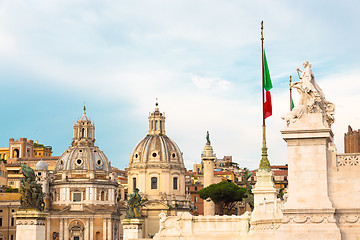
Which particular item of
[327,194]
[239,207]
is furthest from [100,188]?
[327,194]

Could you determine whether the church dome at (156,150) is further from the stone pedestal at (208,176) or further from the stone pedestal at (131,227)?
the stone pedestal at (131,227)

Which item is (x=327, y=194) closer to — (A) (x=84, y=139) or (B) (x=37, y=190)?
(B) (x=37, y=190)

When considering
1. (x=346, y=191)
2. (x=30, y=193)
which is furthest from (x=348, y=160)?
(x=30, y=193)

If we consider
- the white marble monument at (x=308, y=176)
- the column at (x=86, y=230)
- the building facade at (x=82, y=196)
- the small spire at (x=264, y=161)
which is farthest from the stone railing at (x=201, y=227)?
the column at (x=86, y=230)

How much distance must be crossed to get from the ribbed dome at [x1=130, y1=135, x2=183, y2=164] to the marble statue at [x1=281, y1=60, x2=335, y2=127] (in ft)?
333

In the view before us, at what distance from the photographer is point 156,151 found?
401ft

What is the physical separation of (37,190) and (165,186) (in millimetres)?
90228

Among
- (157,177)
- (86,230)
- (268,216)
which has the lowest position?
(86,230)

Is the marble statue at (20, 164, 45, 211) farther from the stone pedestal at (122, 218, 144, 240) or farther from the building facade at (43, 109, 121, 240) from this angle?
the building facade at (43, 109, 121, 240)

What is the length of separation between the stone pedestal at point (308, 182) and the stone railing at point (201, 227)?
8690mm

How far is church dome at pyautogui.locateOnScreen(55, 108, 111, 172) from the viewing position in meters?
111

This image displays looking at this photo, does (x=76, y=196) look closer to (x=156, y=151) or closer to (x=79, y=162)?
(x=79, y=162)

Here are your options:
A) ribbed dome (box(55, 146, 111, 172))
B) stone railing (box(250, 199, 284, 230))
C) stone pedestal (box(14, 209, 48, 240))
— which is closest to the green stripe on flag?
stone railing (box(250, 199, 284, 230))

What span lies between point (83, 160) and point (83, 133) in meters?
6.87
